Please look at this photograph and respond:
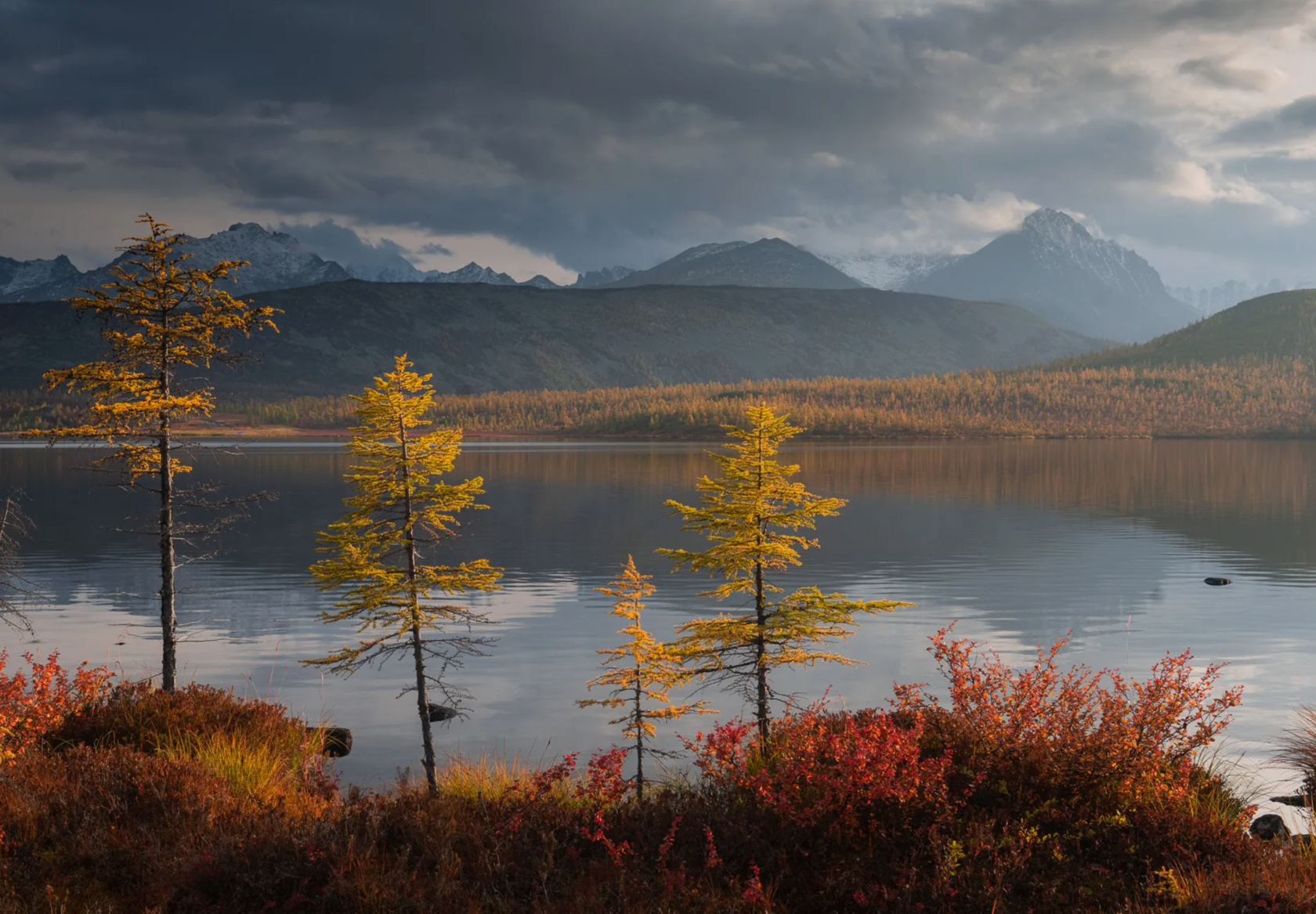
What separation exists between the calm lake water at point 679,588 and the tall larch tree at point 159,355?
23.0 feet

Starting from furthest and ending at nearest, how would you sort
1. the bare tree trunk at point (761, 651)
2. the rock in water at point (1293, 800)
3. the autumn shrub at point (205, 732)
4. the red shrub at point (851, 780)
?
1. the bare tree trunk at point (761, 651)
2. the rock in water at point (1293, 800)
3. the autumn shrub at point (205, 732)
4. the red shrub at point (851, 780)

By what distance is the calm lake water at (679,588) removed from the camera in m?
27.6

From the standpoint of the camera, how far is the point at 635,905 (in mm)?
9305

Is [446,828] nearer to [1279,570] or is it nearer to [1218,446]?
[1279,570]

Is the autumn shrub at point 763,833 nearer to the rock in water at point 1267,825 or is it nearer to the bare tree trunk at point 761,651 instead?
the rock in water at point 1267,825

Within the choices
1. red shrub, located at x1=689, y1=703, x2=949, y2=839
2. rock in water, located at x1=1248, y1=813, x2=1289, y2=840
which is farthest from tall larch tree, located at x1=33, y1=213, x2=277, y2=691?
rock in water, located at x1=1248, y1=813, x2=1289, y2=840

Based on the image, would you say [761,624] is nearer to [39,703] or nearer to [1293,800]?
[1293,800]

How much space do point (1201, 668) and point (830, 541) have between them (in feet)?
109

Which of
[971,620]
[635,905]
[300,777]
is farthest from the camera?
[971,620]

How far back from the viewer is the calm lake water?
27.6 meters

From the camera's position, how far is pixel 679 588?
45.7 metres

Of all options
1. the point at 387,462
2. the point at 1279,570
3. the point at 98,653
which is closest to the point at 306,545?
the point at 98,653

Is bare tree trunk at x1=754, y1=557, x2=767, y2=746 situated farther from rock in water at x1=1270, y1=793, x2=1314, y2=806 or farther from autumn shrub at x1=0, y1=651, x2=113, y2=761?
autumn shrub at x1=0, y1=651, x2=113, y2=761

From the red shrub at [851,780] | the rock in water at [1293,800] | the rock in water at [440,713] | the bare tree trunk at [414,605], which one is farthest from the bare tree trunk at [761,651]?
the rock in water at [440,713]
